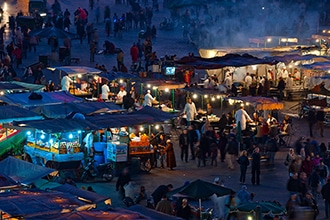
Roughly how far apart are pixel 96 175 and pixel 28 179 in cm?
502

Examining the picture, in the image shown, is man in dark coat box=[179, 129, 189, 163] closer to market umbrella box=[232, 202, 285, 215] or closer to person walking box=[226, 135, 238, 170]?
person walking box=[226, 135, 238, 170]

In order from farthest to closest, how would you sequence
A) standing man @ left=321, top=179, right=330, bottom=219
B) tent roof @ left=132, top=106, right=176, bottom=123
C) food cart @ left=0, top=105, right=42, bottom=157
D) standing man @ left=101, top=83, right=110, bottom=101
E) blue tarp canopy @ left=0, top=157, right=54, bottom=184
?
standing man @ left=101, top=83, right=110, bottom=101
tent roof @ left=132, top=106, right=176, bottom=123
food cart @ left=0, top=105, right=42, bottom=157
standing man @ left=321, top=179, right=330, bottom=219
blue tarp canopy @ left=0, top=157, right=54, bottom=184

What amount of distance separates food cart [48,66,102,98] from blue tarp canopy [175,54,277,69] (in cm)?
341

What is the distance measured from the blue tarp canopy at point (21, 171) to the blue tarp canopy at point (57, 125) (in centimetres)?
348

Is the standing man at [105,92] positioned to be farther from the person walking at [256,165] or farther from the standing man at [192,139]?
the person walking at [256,165]

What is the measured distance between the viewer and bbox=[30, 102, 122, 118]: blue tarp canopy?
2662cm

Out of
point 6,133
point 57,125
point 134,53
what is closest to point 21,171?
point 57,125

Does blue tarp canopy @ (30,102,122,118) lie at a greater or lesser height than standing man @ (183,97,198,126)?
greater

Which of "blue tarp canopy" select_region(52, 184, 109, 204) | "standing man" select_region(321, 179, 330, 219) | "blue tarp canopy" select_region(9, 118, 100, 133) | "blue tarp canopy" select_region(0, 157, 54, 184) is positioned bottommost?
"standing man" select_region(321, 179, 330, 219)

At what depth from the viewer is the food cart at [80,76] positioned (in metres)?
34.0

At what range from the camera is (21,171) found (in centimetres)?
2017

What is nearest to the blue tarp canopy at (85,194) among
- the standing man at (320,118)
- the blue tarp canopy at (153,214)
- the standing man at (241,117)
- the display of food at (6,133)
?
the blue tarp canopy at (153,214)

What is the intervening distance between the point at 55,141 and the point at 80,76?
11614 mm

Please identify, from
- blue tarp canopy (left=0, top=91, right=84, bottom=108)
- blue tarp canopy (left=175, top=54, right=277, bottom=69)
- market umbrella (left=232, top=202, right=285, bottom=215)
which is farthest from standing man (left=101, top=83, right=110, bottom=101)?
market umbrella (left=232, top=202, right=285, bottom=215)
